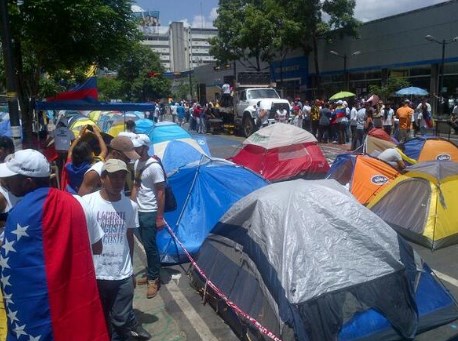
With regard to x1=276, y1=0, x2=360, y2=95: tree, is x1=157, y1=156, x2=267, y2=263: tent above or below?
Result: below

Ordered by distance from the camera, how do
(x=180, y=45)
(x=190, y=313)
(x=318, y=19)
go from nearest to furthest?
(x=190, y=313), (x=318, y=19), (x=180, y=45)

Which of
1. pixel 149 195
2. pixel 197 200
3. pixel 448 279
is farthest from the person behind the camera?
pixel 197 200

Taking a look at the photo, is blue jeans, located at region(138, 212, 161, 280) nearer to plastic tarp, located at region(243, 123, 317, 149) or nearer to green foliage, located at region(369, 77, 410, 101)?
plastic tarp, located at region(243, 123, 317, 149)

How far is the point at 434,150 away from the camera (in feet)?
33.6

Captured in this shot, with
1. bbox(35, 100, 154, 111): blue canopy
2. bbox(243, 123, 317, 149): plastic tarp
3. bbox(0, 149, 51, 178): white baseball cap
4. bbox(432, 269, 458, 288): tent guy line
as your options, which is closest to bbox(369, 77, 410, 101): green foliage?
bbox(243, 123, 317, 149): plastic tarp

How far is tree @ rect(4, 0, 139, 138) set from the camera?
23.2 ft

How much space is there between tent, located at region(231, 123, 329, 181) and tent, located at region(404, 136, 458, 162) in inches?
83.3

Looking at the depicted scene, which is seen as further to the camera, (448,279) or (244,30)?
(244,30)

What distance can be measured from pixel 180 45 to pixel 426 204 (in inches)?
5222

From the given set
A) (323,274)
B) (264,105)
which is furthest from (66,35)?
(264,105)

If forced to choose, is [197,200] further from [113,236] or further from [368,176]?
[368,176]

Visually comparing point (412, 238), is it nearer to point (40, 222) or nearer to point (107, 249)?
point (107, 249)

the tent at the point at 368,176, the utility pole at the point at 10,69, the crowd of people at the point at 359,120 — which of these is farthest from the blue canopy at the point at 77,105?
the crowd of people at the point at 359,120

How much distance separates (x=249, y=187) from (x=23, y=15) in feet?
14.0
